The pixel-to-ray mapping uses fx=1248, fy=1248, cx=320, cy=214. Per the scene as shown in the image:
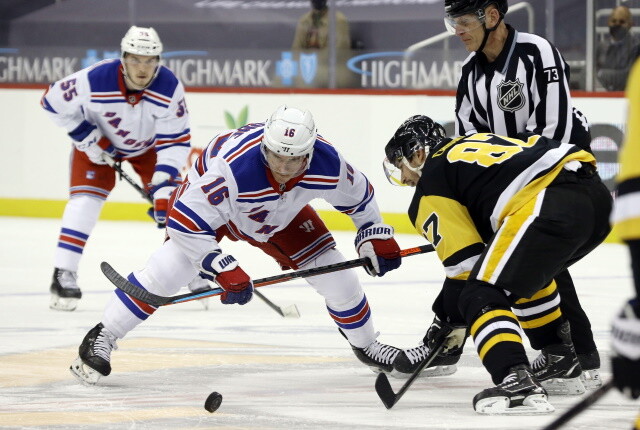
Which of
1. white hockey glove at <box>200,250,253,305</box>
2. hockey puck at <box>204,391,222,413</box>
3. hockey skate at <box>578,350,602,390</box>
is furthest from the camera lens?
hockey skate at <box>578,350,602,390</box>

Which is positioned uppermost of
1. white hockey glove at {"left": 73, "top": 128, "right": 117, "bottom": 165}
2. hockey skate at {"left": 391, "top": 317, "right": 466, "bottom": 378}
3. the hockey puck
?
white hockey glove at {"left": 73, "top": 128, "right": 117, "bottom": 165}

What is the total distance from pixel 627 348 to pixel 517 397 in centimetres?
115

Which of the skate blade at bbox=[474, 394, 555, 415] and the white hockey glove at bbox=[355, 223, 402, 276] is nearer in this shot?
the skate blade at bbox=[474, 394, 555, 415]

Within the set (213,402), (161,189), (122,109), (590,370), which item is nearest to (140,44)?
(122,109)

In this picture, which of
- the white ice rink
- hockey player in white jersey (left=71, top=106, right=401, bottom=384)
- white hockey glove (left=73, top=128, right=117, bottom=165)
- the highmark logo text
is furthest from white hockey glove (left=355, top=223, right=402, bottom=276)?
the highmark logo text

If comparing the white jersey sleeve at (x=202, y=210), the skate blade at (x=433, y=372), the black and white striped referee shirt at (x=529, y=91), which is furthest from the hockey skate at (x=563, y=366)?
the white jersey sleeve at (x=202, y=210)

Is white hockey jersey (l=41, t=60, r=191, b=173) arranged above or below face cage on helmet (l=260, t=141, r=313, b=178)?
below

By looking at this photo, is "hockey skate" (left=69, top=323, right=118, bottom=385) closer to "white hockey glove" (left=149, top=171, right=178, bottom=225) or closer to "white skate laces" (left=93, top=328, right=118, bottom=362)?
"white skate laces" (left=93, top=328, right=118, bottom=362)

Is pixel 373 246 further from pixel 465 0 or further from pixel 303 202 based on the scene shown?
pixel 465 0

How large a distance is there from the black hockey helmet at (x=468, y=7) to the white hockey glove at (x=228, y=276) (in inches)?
35.7

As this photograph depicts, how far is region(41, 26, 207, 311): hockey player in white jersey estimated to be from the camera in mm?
4938

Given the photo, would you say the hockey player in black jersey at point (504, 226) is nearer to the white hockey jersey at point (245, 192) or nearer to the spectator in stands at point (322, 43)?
the white hockey jersey at point (245, 192)

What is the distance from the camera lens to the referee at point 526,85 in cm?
336

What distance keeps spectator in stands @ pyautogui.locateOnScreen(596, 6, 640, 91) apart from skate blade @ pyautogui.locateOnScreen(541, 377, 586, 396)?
395 cm
